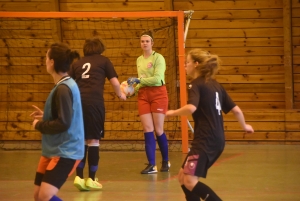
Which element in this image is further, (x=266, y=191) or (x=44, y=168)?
(x=266, y=191)

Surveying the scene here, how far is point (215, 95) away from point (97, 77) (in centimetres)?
199

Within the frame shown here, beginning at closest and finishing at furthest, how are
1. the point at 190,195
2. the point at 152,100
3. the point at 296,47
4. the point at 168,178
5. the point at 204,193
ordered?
the point at 204,193
the point at 190,195
the point at 168,178
the point at 152,100
the point at 296,47

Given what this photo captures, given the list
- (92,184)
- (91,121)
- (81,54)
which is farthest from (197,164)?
(81,54)

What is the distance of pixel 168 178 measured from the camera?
24.2 ft

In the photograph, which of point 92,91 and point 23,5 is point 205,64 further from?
point 23,5

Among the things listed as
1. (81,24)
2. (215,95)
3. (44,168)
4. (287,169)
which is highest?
(81,24)

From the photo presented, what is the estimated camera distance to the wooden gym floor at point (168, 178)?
20.6ft

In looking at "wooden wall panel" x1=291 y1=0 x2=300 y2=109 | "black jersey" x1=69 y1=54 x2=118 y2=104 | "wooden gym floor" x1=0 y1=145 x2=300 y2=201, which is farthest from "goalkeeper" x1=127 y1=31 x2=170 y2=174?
"wooden wall panel" x1=291 y1=0 x2=300 y2=109

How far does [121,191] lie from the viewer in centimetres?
655

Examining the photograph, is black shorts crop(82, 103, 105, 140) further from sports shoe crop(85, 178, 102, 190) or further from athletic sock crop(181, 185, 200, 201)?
athletic sock crop(181, 185, 200, 201)

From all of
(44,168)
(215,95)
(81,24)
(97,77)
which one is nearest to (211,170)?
(97,77)

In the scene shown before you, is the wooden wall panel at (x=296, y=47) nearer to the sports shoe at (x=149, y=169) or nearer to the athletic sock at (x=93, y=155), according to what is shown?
the sports shoe at (x=149, y=169)

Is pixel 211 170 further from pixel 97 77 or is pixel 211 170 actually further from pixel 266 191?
pixel 97 77

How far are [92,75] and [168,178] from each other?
Result: 1671 millimetres
